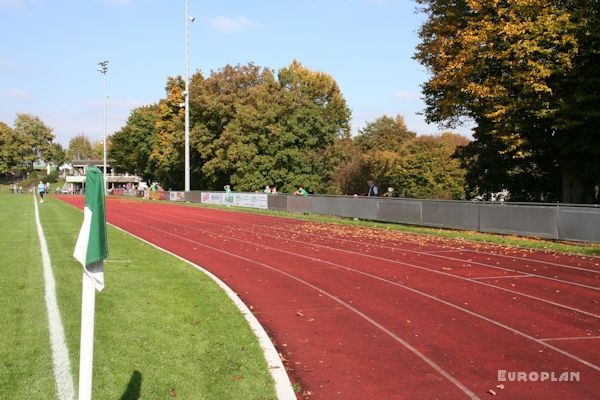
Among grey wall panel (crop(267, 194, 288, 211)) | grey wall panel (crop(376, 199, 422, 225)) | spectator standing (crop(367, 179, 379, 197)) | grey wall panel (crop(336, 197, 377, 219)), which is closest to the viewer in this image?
grey wall panel (crop(376, 199, 422, 225))

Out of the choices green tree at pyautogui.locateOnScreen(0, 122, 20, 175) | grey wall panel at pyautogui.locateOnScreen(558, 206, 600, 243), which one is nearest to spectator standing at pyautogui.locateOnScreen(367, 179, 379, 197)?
grey wall panel at pyautogui.locateOnScreen(558, 206, 600, 243)

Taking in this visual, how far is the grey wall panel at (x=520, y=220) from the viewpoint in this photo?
56.1ft

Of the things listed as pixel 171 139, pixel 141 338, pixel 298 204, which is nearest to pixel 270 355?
pixel 141 338

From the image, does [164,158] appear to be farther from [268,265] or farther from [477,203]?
[268,265]

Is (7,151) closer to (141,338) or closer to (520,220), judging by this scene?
(520,220)

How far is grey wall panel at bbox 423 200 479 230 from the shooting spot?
20109 mm

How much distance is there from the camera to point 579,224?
16.3m

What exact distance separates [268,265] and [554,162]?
20.8 meters

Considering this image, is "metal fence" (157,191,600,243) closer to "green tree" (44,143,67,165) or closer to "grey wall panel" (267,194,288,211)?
"grey wall panel" (267,194,288,211)

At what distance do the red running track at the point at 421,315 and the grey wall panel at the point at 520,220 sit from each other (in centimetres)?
252

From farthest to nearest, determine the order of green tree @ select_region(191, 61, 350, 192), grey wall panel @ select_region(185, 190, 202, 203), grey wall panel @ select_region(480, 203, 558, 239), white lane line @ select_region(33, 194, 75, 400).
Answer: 1. green tree @ select_region(191, 61, 350, 192)
2. grey wall panel @ select_region(185, 190, 202, 203)
3. grey wall panel @ select_region(480, 203, 558, 239)
4. white lane line @ select_region(33, 194, 75, 400)

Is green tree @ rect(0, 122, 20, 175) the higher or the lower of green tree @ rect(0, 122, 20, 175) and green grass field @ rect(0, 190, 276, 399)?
the higher

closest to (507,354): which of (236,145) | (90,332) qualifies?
(90,332)

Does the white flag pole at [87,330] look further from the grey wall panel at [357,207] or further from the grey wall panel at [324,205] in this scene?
the grey wall panel at [324,205]
